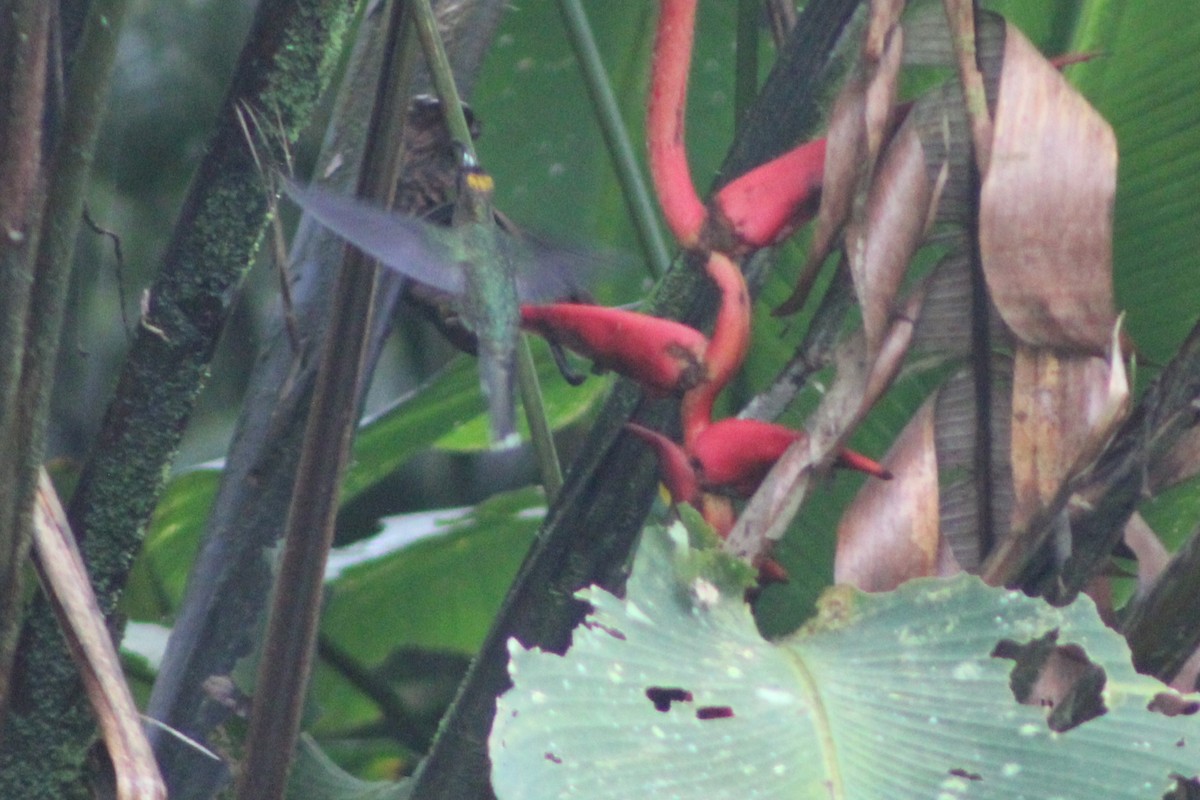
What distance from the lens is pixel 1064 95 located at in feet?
2.09

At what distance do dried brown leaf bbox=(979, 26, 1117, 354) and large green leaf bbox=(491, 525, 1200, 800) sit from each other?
0.13m

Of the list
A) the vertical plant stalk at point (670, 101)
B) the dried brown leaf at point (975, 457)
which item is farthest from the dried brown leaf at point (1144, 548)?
the vertical plant stalk at point (670, 101)

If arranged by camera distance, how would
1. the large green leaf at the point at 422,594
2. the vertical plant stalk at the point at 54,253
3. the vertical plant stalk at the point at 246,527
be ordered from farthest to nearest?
1. the large green leaf at the point at 422,594
2. the vertical plant stalk at the point at 246,527
3. the vertical plant stalk at the point at 54,253

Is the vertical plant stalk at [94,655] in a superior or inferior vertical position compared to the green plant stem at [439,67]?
inferior

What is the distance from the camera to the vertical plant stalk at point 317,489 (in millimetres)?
668

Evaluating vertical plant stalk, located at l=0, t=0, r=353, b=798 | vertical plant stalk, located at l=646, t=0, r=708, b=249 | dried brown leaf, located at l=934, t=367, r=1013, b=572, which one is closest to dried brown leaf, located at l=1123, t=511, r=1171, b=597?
dried brown leaf, located at l=934, t=367, r=1013, b=572

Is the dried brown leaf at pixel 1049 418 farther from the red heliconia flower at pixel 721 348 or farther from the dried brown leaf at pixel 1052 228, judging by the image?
the red heliconia flower at pixel 721 348

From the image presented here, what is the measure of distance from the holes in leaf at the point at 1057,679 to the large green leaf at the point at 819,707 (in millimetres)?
12

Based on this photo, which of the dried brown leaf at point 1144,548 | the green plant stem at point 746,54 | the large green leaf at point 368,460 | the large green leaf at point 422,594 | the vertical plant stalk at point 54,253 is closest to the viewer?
the vertical plant stalk at point 54,253

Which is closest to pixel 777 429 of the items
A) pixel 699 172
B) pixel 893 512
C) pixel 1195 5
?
pixel 893 512

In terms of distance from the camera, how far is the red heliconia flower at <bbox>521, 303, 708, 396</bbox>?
1.98 ft

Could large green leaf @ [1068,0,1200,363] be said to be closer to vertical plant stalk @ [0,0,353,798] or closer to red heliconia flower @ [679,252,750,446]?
red heliconia flower @ [679,252,750,446]

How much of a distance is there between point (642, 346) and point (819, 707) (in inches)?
6.9

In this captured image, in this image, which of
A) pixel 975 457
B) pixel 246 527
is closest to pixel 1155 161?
pixel 975 457
